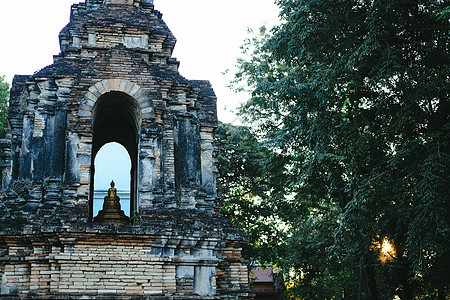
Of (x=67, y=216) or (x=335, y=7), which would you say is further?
(x=335, y=7)

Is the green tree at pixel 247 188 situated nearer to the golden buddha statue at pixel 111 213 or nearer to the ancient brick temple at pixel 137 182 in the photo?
the golden buddha statue at pixel 111 213

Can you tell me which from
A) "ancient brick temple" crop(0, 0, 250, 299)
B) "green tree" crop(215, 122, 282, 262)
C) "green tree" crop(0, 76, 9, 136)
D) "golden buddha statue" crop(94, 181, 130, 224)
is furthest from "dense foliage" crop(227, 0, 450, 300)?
"green tree" crop(0, 76, 9, 136)

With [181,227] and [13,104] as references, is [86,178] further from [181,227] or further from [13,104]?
[13,104]

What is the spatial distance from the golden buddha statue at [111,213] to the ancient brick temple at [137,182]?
4.65ft

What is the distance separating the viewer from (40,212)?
838 cm

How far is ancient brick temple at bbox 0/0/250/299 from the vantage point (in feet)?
26.2

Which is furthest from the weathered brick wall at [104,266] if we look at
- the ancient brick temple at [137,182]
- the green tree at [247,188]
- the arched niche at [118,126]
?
the green tree at [247,188]

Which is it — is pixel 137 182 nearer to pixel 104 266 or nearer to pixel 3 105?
pixel 104 266

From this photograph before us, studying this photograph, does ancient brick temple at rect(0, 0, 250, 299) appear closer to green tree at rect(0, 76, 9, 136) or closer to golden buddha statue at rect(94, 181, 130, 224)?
golden buddha statue at rect(94, 181, 130, 224)

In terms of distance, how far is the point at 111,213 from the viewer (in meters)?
11.2

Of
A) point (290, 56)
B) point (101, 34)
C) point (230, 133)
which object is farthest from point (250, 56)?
point (101, 34)

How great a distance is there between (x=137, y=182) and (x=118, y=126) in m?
2.94

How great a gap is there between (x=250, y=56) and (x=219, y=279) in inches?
477

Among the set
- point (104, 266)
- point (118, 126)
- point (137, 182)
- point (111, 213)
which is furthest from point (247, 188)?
point (104, 266)
